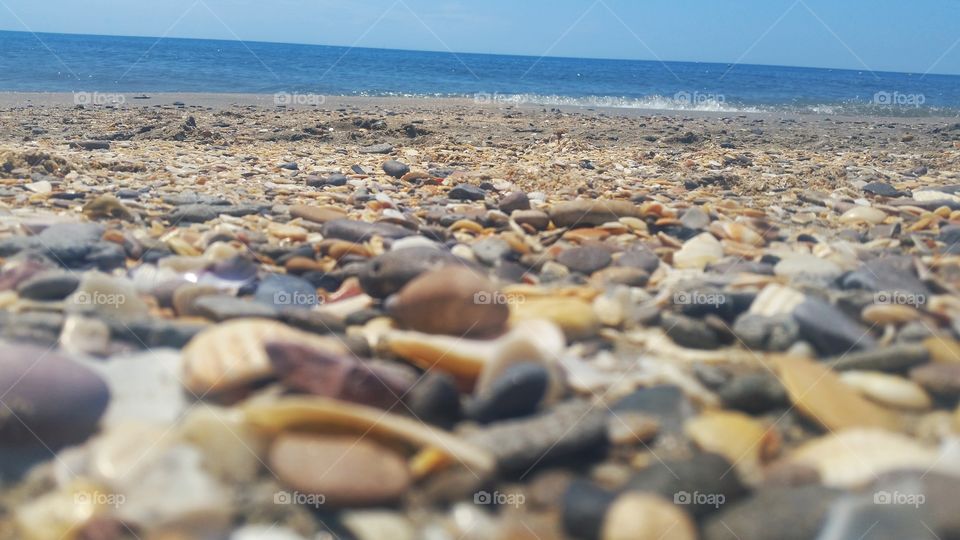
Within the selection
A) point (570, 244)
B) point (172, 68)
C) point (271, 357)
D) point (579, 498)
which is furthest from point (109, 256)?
point (172, 68)

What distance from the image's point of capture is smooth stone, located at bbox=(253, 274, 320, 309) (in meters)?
2.31

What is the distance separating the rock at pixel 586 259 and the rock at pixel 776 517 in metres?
1.43

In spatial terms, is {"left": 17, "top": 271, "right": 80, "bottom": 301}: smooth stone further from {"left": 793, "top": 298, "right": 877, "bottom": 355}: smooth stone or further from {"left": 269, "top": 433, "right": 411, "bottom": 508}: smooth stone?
{"left": 793, "top": 298, "right": 877, "bottom": 355}: smooth stone

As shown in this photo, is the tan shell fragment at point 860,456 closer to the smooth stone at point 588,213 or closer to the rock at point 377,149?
the smooth stone at point 588,213

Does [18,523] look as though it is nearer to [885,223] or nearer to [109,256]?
[109,256]

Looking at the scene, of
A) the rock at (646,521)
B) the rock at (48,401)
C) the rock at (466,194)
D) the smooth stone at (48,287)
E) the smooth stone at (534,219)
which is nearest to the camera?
the rock at (646,521)

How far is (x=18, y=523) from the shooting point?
136 centimetres

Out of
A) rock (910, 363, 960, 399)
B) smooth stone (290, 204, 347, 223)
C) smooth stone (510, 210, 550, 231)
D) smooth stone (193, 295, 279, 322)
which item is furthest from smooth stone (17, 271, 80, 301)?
rock (910, 363, 960, 399)

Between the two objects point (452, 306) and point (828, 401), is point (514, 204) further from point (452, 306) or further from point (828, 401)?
point (828, 401)

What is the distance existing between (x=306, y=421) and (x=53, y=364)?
0.65 m

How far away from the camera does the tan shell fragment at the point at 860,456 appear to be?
1.43m

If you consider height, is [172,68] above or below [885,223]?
above

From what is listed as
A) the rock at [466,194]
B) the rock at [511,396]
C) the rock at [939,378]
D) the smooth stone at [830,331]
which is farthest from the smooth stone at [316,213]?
the rock at [939,378]

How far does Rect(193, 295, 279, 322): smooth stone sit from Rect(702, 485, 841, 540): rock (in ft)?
4.36
